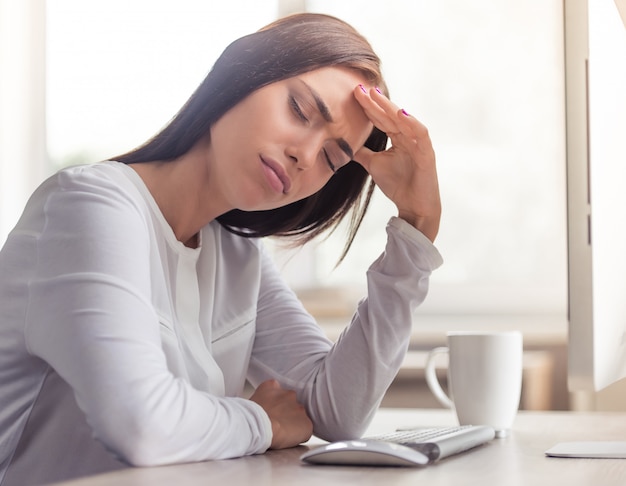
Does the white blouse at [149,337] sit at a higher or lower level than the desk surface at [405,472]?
higher

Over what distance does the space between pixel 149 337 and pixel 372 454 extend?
0.27m

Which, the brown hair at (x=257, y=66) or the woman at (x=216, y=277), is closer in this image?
the woman at (x=216, y=277)

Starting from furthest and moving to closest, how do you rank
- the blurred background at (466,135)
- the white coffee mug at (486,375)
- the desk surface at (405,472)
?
the blurred background at (466,135)
the white coffee mug at (486,375)
the desk surface at (405,472)

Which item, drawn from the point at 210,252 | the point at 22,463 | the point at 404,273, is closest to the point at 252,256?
the point at 210,252

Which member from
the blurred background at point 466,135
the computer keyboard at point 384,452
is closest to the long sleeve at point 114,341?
the computer keyboard at point 384,452

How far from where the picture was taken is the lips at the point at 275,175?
1.13 meters

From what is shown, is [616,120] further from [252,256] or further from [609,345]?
[252,256]

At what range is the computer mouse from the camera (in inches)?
31.7

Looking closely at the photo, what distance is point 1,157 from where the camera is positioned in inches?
115

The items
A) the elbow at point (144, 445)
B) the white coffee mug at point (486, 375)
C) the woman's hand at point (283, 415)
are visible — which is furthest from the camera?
the white coffee mug at point (486, 375)

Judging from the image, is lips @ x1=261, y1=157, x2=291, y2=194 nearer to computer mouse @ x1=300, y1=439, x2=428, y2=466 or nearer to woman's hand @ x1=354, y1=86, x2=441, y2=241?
woman's hand @ x1=354, y1=86, x2=441, y2=241

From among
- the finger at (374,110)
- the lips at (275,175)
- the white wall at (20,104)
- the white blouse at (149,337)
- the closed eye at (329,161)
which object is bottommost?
the white blouse at (149,337)

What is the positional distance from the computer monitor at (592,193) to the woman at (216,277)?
14.0 inches

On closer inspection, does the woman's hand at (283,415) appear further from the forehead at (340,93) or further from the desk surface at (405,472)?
the forehead at (340,93)
